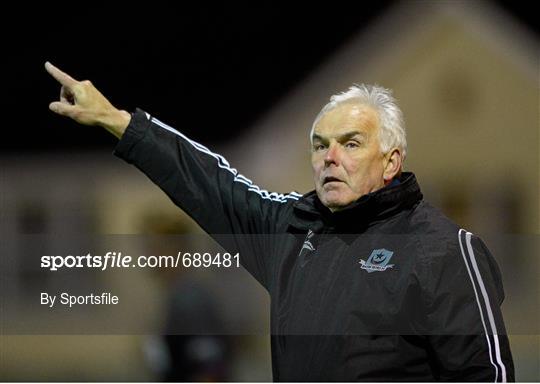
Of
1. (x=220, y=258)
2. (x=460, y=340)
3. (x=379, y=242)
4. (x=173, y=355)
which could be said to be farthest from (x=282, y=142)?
(x=460, y=340)

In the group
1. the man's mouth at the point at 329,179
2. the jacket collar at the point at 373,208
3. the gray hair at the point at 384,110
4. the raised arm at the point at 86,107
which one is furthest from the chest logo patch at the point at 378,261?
the raised arm at the point at 86,107

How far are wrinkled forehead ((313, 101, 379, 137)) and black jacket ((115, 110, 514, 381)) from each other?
21 cm

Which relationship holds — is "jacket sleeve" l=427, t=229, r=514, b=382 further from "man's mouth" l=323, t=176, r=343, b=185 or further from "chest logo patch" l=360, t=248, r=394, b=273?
"man's mouth" l=323, t=176, r=343, b=185

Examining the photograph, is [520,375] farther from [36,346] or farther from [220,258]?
[36,346]

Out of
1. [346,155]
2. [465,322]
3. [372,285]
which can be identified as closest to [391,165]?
[346,155]

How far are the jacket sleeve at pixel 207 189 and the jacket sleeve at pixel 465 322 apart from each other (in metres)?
0.70

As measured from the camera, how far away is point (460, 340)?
98.0 inches

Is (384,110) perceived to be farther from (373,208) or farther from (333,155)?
(373,208)

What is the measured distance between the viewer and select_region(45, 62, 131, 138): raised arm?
2922mm

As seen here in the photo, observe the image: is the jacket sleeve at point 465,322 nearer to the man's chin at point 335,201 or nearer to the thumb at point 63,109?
the man's chin at point 335,201

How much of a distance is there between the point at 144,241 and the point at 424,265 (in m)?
1.74

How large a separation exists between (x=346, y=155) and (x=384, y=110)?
22 centimetres

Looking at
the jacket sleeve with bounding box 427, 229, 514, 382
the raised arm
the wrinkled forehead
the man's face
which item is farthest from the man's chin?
the raised arm

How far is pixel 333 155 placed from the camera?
9.29 feet
